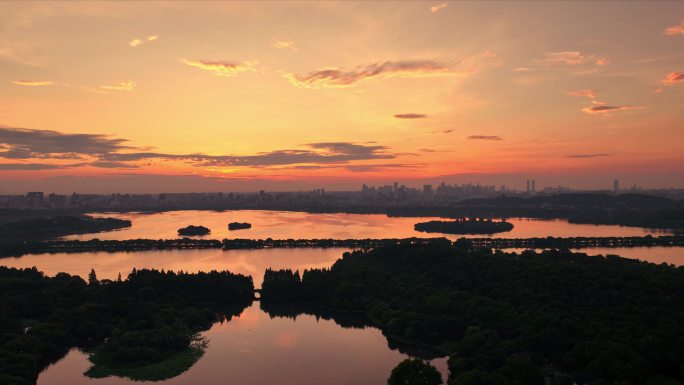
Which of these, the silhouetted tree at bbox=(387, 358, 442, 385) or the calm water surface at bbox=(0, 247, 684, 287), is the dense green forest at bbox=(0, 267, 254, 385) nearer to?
the calm water surface at bbox=(0, 247, 684, 287)

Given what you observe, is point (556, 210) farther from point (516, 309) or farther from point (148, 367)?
point (148, 367)

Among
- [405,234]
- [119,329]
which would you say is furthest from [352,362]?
[405,234]

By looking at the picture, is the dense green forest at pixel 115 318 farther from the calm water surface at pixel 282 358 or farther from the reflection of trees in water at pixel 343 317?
the reflection of trees in water at pixel 343 317

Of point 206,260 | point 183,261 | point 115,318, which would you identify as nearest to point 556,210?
point 206,260

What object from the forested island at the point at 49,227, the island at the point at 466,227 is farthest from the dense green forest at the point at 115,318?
the island at the point at 466,227

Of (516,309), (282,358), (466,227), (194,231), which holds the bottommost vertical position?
(282,358)

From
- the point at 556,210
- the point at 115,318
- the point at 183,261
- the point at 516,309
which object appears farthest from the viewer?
the point at 556,210
